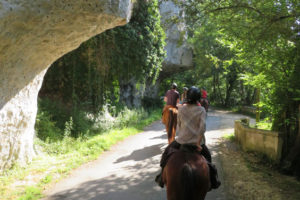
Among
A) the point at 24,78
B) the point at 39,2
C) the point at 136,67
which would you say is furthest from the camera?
the point at 136,67

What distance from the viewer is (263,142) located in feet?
26.1

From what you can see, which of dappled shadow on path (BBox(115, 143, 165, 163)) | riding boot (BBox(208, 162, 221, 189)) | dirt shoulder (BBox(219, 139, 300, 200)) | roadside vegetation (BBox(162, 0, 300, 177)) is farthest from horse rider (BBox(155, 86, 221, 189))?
roadside vegetation (BBox(162, 0, 300, 177))

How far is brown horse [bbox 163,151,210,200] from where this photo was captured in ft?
10.4

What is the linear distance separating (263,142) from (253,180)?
250 centimetres

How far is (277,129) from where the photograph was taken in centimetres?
811

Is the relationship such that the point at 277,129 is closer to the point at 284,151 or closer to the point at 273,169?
the point at 284,151

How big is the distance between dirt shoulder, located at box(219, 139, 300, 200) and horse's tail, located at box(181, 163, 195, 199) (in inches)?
81.8

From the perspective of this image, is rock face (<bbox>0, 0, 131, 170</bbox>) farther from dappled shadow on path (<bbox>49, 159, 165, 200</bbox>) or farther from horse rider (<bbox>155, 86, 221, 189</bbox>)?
horse rider (<bbox>155, 86, 221, 189</bbox>)

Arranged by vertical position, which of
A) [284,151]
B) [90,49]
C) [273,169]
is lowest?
[273,169]

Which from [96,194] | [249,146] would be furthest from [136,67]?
[96,194]

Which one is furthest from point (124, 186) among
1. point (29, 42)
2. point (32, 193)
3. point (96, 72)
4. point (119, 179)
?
point (96, 72)

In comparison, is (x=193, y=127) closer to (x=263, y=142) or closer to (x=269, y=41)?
(x=269, y=41)

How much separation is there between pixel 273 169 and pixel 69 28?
7118 mm

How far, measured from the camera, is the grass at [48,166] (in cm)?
489
